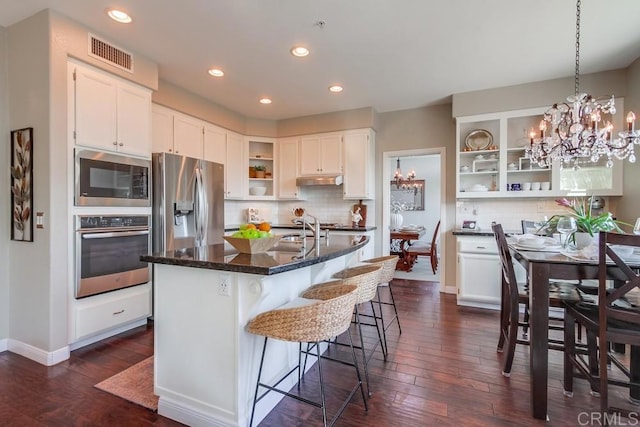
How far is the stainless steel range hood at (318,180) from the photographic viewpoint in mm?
4812

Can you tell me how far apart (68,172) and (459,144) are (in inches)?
169

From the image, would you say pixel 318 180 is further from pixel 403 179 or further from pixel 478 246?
pixel 403 179

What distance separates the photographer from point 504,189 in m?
3.87

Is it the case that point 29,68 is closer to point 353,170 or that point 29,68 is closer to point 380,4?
point 380,4

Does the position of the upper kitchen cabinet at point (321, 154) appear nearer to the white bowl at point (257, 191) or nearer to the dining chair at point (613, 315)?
the white bowl at point (257, 191)

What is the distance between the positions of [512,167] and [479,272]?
55.7 inches

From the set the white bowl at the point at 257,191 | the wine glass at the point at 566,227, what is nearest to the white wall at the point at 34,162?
the white bowl at the point at 257,191

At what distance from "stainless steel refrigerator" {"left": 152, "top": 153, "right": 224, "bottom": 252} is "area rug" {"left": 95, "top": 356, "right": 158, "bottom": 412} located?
1251 millimetres

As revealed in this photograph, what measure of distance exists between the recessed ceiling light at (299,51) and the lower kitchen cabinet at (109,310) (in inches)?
109

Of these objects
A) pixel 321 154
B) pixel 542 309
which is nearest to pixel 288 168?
pixel 321 154

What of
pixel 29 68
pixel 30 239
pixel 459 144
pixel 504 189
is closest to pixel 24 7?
pixel 29 68

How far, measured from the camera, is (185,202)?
134 inches

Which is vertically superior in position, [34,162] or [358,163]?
[358,163]

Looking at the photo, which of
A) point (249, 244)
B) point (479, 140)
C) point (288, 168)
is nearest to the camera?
point (249, 244)
